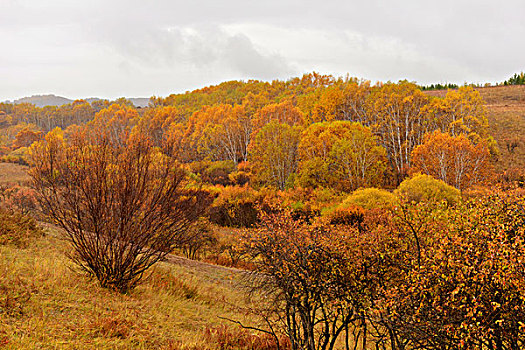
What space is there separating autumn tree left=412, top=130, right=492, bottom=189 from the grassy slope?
103ft

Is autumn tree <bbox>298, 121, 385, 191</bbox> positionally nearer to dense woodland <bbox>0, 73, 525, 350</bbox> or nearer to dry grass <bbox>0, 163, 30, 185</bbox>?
dense woodland <bbox>0, 73, 525, 350</bbox>

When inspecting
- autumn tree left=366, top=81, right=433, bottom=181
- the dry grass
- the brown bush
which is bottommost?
the dry grass

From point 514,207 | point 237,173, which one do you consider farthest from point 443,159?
point 514,207

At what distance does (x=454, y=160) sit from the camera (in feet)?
112

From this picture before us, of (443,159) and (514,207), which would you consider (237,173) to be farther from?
(514,207)

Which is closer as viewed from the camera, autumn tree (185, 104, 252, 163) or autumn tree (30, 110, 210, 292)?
autumn tree (30, 110, 210, 292)

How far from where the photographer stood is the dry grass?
51578 mm

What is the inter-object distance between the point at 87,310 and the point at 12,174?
6381 cm

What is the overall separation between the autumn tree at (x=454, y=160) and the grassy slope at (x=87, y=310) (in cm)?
3135

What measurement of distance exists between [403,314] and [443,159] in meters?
33.7

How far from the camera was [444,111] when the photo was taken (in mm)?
44094

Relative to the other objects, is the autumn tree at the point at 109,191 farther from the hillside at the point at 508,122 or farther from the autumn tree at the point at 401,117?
the hillside at the point at 508,122

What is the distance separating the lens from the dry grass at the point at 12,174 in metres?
51.6

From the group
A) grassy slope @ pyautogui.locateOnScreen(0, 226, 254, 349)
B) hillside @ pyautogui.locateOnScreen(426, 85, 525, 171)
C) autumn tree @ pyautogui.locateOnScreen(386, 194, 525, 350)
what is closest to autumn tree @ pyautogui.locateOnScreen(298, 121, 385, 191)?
A: hillside @ pyautogui.locateOnScreen(426, 85, 525, 171)
